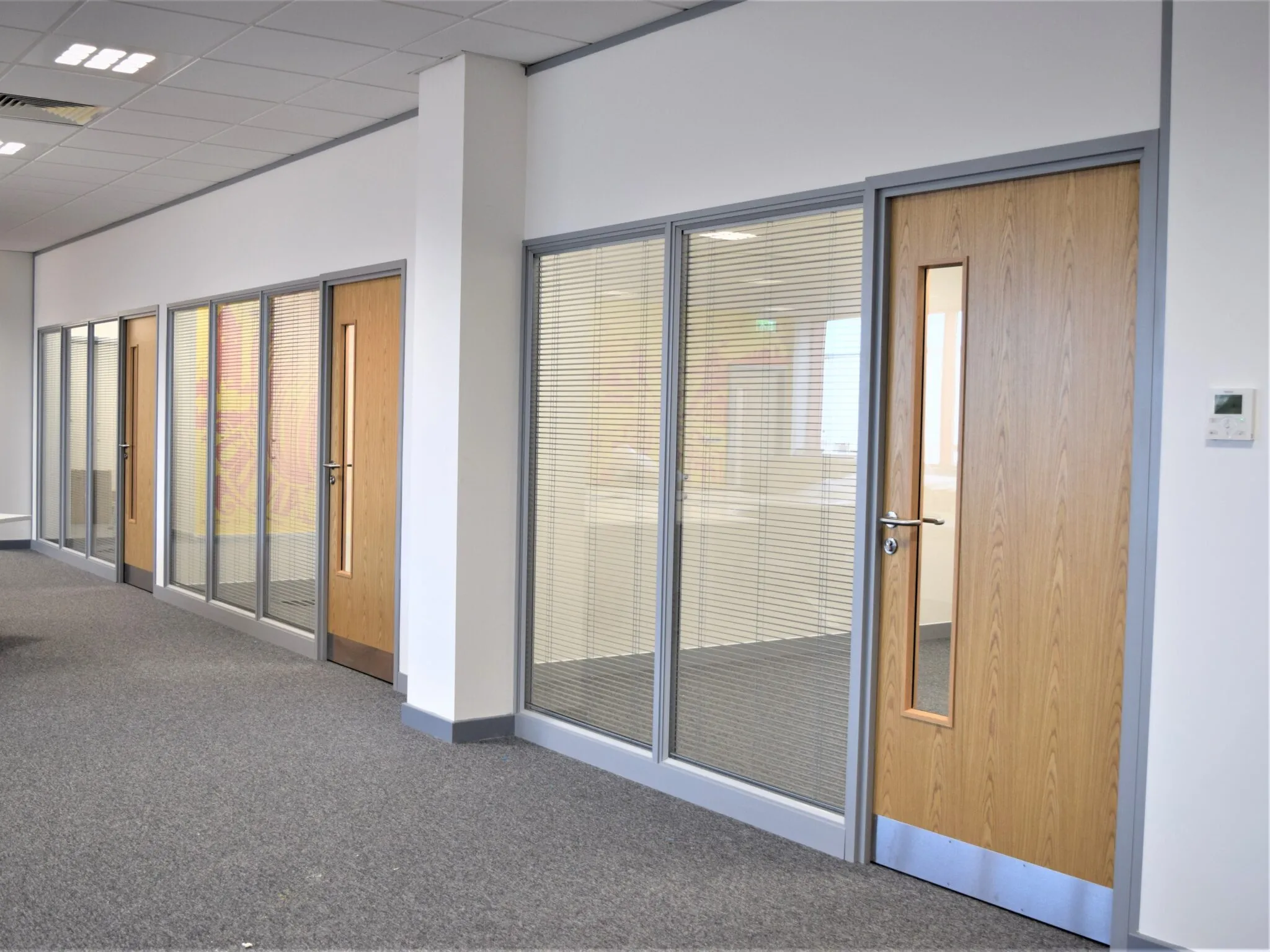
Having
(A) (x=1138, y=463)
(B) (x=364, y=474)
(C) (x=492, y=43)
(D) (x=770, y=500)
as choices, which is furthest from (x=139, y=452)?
(A) (x=1138, y=463)

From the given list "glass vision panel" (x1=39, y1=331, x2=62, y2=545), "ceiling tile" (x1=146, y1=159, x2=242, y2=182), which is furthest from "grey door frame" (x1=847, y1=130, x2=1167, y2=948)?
"glass vision panel" (x1=39, y1=331, x2=62, y2=545)

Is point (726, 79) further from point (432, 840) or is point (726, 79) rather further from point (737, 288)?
point (432, 840)

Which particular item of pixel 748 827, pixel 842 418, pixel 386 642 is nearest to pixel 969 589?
pixel 842 418

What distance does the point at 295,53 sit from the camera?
4.19 metres

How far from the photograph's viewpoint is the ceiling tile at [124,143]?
18.2ft

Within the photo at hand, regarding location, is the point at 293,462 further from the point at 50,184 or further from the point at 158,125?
the point at 50,184

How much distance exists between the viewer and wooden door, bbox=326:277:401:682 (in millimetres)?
5227

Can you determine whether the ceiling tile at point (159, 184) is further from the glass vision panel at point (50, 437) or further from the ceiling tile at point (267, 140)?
the glass vision panel at point (50, 437)

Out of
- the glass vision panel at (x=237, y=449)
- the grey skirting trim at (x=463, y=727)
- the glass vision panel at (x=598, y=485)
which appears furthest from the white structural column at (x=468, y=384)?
the glass vision panel at (x=237, y=449)

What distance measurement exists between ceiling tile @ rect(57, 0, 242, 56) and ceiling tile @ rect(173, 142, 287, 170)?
5.14 ft

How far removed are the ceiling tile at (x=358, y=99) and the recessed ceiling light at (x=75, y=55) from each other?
81cm

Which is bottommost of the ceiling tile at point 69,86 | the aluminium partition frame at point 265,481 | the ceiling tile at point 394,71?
the aluminium partition frame at point 265,481

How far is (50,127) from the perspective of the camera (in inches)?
211

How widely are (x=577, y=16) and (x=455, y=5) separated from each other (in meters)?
0.38
